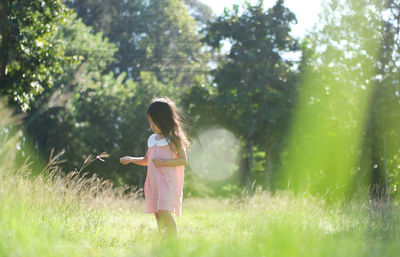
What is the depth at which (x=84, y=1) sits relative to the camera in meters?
32.1

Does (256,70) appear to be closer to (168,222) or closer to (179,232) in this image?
(179,232)

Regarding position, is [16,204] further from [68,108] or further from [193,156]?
[193,156]

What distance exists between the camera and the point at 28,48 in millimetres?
11008

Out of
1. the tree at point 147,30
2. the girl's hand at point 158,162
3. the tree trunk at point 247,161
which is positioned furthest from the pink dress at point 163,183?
the tree at point 147,30

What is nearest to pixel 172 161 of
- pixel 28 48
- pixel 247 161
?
pixel 28 48

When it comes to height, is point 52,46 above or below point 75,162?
above

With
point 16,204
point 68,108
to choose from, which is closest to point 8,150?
point 16,204

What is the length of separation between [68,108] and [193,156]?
34.3 ft

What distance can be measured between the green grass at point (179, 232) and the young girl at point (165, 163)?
29 cm

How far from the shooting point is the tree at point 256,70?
21953 mm

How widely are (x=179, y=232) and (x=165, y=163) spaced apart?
2134 millimetres

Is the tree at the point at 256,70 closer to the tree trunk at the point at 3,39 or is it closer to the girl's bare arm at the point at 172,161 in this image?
the tree trunk at the point at 3,39

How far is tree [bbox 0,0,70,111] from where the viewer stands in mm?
10797

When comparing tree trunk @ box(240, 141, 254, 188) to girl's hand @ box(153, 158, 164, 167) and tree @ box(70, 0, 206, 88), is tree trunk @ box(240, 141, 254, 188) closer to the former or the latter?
tree @ box(70, 0, 206, 88)
